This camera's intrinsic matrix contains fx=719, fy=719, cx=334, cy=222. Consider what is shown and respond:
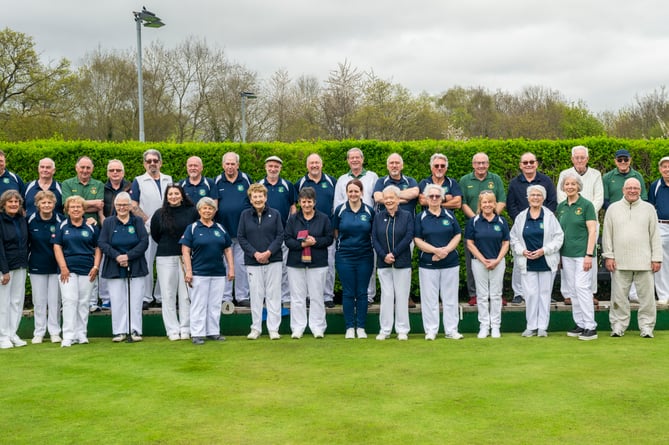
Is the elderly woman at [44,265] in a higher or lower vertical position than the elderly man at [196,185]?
lower

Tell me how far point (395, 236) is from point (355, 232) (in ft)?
1.55

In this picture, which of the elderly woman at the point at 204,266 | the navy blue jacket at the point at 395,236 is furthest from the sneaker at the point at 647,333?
the elderly woman at the point at 204,266

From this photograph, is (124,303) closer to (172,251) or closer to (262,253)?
(172,251)

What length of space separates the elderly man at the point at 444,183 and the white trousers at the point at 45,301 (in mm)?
4485

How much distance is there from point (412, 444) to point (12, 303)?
18.8 ft

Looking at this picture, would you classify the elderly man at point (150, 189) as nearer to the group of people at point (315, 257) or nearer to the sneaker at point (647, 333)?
the group of people at point (315, 257)

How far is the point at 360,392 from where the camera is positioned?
18.9ft

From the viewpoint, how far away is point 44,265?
8375 millimetres

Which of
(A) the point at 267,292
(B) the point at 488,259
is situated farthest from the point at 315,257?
(B) the point at 488,259

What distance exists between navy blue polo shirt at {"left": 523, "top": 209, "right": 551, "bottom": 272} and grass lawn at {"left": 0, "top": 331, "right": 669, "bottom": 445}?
89 centimetres

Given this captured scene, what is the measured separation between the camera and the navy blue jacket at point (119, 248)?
8.22 metres

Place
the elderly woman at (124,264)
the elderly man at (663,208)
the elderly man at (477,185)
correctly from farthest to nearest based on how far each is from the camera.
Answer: the elderly man at (663,208)
the elderly man at (477,185)
the elderly woman at (124,264)

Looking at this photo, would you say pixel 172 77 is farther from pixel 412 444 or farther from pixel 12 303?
pixel 412 444

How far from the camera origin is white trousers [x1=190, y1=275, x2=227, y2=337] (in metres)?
8.26
